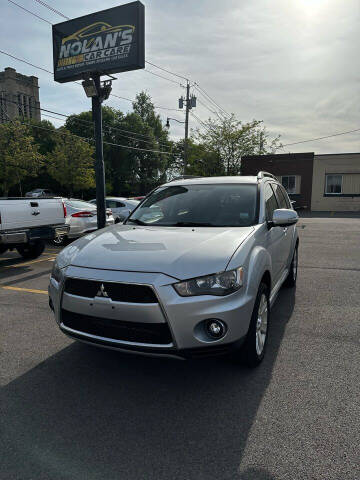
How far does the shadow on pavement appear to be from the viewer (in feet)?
6.71

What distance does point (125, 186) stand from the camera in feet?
154

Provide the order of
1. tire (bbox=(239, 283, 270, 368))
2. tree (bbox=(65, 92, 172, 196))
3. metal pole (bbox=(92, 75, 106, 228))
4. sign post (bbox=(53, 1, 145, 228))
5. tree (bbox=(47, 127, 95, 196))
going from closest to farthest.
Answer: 1. tire (bbox=(239, 283, 270, 368))
2. metal pole (bbox=(92, 75, 106, 228))
3. sign post (bbox=(53, 1, 145, 228))
4. tree (bbox=(47, 127, 95, 196))
5. tree (bbox=(65, 92, 172, 196))

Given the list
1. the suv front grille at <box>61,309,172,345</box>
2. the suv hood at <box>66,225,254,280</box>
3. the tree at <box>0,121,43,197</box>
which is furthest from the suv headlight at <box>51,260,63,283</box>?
the tree at <box>0,121,43,197</box>

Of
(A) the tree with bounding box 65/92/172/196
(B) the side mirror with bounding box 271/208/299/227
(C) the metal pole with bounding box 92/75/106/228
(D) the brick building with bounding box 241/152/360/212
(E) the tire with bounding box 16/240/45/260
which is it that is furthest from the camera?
(A) the tree with bounding box 65/92/172/196

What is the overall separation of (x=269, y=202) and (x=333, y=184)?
95.3 ft

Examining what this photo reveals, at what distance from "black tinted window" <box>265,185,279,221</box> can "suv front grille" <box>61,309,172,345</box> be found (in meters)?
1.94

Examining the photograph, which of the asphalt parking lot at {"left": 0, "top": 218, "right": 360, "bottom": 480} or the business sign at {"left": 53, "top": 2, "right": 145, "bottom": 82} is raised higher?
the business sign at {"left": 53, "top": 2, "right": 145, "bottom": 82}

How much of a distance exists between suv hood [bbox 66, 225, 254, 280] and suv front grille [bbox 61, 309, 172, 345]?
0.40 m

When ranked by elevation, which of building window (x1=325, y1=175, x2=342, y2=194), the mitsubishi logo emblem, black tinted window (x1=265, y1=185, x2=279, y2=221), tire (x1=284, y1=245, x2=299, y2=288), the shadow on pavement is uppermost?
building window (x1=325, y1=175, x2=342, y2=194)

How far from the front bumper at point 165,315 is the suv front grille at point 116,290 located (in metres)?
0.03

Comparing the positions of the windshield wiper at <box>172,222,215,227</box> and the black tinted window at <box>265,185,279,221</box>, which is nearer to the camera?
the windshield wiper at <box>172,222,215,227</box>

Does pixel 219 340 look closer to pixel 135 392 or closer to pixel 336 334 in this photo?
pixel 135 392

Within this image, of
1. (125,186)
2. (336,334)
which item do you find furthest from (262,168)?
(336,334)

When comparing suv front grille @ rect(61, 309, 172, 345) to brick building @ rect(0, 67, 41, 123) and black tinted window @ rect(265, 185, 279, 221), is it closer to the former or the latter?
black tinted window @ rect(265, 185, 279, 221)
